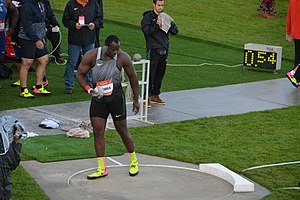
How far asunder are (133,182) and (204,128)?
127 inches

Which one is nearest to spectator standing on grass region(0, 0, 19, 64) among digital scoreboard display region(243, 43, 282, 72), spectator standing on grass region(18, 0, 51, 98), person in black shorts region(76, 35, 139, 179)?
spectator standing on grass region(18, 0, 51, 98)

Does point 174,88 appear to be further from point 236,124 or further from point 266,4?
point 266,4

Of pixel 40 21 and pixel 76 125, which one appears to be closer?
pixel 76 125

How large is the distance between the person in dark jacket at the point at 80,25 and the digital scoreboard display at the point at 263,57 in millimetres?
4924

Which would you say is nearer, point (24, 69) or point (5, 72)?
point (24, 69)

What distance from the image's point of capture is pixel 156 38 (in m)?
14.9

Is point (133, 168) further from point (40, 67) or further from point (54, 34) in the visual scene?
point (54, 34)

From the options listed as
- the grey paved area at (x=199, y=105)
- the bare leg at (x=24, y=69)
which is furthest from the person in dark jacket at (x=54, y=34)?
the grey paved area at (x=199, y=105)

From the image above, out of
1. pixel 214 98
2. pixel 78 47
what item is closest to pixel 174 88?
pixel 214 98

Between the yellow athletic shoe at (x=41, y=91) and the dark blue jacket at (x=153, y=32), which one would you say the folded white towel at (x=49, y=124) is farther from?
the dark blue jacket at (x=153, y=32)

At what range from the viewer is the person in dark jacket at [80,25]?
15367mm

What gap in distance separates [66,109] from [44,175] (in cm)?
391

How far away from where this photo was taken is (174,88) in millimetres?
16906

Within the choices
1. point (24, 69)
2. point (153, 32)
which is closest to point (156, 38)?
point (153, 32)
